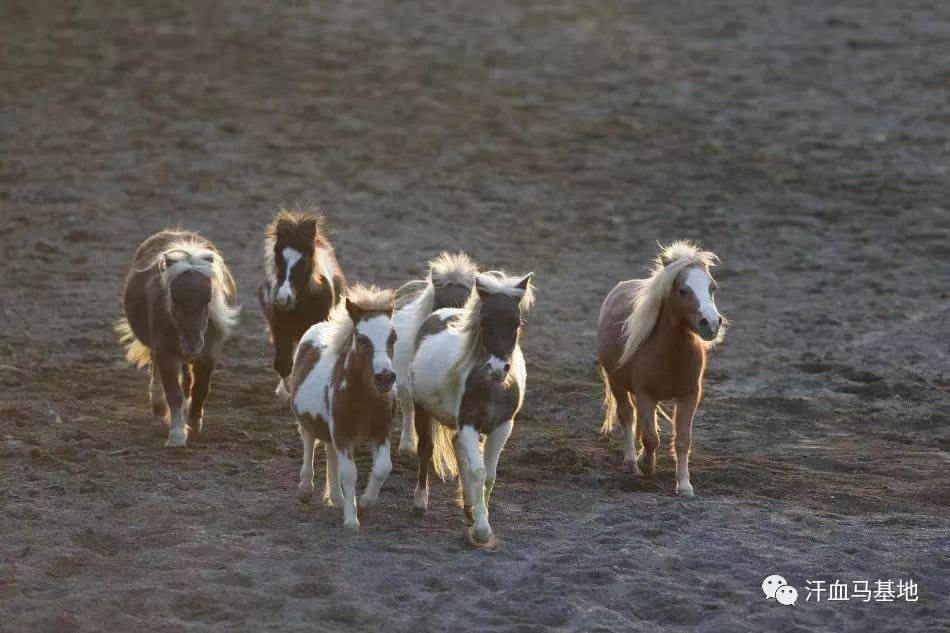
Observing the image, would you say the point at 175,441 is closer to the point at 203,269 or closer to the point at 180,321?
the point at 180,321

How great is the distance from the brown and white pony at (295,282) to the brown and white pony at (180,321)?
0.35 meters

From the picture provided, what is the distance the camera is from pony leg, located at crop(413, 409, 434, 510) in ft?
26.6

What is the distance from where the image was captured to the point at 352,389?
7504 millimetres

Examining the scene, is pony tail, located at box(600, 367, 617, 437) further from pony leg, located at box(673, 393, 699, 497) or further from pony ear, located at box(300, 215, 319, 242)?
pony ear, located at box(300, 215, 319, 242)

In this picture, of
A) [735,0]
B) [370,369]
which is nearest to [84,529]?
[370,369]

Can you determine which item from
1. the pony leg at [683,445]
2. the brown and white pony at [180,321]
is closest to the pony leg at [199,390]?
the brown and white pony at [180,321]

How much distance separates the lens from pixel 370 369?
292 inches

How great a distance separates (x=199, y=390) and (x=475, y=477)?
263 cm

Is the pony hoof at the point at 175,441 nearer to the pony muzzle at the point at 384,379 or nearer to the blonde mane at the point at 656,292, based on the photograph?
the pony muzzle at the point at 384,379

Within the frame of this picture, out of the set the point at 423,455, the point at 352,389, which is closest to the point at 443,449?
the point at 423,455

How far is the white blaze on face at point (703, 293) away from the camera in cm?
812

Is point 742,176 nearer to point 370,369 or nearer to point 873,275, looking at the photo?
point 873,275

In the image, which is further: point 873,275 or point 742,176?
point 742,176

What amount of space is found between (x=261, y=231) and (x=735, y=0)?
11674 millimetres
